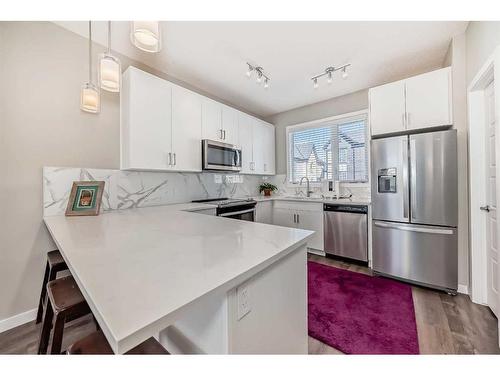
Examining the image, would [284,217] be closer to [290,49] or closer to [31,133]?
[290,49]

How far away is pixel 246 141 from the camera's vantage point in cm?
369

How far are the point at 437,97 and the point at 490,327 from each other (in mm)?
2128

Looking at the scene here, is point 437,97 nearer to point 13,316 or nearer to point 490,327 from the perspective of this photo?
Answer: point 490,327

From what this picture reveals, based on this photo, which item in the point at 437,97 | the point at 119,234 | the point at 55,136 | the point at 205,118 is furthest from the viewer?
the point at 205,118

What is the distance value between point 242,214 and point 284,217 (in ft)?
3.16

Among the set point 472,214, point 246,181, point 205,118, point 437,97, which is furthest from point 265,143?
point 472,214

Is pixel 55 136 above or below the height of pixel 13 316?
above

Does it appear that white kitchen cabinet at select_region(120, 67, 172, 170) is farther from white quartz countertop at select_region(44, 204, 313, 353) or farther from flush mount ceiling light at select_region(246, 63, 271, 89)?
white quartz countertop at select_region(44, 204, 313, 353)

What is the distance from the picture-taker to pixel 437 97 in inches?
90.7

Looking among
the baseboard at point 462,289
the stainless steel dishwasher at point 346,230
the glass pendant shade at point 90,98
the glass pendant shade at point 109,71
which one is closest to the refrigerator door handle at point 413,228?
the stainless steel dishwasher at point 346,230

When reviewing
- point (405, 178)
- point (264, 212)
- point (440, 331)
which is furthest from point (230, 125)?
point (440, 331)

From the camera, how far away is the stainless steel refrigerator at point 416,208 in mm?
2174

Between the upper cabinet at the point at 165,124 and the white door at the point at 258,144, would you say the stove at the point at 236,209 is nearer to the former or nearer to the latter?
the upper cabinet at the point at 165,124

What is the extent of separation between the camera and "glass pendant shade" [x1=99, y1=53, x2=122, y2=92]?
1.48 meters
